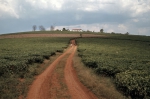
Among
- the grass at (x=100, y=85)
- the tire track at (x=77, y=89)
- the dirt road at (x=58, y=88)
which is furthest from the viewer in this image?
the grass at (x=100, y=85)

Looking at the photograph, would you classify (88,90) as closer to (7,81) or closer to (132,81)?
(132,81)

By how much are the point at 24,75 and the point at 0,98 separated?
6.67 m

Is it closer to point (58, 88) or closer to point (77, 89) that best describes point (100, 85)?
point (77, 89)

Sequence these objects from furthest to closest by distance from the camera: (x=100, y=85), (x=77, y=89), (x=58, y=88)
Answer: (x=100, y=85), (x=58, y=88), (x=77, y=89)

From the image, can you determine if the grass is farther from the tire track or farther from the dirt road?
the dirt road

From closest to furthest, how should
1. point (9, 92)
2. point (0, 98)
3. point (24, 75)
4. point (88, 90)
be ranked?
point (0, 98), point (9, 92), point (88, 90), point (24, 75)

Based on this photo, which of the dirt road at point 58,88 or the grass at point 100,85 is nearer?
the dirt road at point 58,88

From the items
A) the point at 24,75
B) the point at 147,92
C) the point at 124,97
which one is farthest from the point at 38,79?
the point at 147,92

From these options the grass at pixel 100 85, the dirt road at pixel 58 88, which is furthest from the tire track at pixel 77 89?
the grass at pixel 100 85

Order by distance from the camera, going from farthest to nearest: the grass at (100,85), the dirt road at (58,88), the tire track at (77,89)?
the grass at (100,85), the tire track at (77,89), the dirt road at (58,88)

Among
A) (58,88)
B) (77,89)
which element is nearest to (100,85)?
(77,89)

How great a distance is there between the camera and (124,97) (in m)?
16.4

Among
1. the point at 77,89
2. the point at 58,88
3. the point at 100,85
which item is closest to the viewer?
the point at 77,89

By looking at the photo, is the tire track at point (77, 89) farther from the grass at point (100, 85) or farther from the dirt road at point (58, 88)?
the grass at point (100, 85)
